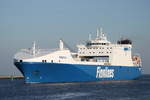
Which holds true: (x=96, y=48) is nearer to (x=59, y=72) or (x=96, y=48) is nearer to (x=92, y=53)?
(x=92, y=53)

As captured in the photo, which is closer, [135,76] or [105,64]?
[105,64]

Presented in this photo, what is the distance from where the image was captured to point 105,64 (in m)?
66.4

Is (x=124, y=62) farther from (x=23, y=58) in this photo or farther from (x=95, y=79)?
(x=23, y=58)

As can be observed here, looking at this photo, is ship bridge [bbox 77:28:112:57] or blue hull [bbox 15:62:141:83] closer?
blue hull [bbox 15:62:141:83]

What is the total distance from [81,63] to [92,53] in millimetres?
8064

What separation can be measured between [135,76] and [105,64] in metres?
12.1

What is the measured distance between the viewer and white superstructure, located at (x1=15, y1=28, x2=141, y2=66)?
58.2 meters

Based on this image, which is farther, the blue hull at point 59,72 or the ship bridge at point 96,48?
the ship bridge at point 96,48

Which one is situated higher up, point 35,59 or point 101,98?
point 35,59

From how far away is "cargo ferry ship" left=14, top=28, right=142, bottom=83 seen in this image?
56.7m

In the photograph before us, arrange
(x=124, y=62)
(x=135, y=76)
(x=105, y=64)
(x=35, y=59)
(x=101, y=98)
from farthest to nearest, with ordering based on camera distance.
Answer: (x=135, y=76)
(x=124, y=62)
(x=105, y=64)
(x=35, y=59)
(x=101, y=98)

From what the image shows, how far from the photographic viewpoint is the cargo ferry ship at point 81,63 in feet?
186

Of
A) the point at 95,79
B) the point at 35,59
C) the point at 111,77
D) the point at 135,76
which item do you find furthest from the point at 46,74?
the point at 135,76

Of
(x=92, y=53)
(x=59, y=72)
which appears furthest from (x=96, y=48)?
(x=59, y=72)
